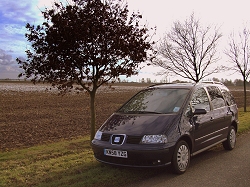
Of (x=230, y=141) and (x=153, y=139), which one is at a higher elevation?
(x=153, y=139)

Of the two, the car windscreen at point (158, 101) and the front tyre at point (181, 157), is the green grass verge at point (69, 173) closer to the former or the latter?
the front tyre at point (181, 157)

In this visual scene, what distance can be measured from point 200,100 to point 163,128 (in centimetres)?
165

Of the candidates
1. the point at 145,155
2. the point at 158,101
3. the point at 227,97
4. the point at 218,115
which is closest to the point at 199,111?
the point at 158,101

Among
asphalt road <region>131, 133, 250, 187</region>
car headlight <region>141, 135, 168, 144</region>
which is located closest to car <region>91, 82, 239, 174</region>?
car headlight <region>141, 135, 168, 144</region>

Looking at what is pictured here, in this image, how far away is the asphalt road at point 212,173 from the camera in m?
4.77

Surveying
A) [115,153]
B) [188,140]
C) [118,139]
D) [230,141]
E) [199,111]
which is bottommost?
[230,141]

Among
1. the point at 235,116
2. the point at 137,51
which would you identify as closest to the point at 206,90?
the point at 235,116

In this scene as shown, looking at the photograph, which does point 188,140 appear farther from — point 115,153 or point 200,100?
point 115,153

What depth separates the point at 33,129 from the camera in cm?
1240

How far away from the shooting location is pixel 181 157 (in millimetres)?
5285

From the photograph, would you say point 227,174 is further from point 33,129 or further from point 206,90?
point 33,129

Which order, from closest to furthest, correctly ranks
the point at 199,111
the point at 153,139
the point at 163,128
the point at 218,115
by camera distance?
the point at 153,139
the point at 163,128
the point at 199,111
the point at 218,115

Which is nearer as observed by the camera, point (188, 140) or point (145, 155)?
point (145, 155)

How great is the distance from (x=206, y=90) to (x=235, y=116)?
5.57ft
